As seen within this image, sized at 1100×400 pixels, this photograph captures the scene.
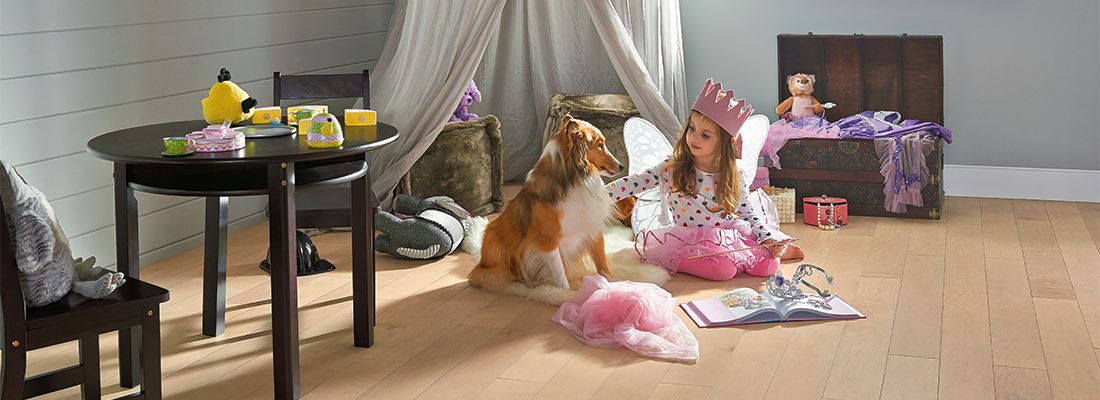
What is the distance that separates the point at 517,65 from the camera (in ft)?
16.3

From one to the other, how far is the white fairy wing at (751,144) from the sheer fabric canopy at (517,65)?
18.8 inches

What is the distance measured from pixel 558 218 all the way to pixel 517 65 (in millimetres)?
2241

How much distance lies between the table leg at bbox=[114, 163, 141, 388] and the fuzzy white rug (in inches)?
48.0

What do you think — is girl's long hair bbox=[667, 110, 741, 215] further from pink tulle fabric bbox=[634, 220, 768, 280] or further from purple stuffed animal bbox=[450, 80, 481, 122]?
purple stuffed animal bbox=[450, 80, 481, 122]

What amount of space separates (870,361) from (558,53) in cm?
293

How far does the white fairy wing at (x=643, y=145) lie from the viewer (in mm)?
3523

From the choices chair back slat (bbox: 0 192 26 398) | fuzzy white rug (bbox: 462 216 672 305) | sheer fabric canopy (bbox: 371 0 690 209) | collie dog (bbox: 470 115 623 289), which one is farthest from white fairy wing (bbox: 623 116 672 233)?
chair back slat (bbox: 0 192 26 398)

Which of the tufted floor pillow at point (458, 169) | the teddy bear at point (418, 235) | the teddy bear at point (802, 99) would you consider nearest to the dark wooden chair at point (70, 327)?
the teddy bear at point (418, 235)

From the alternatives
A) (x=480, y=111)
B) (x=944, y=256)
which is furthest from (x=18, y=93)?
(x=944, y=256)

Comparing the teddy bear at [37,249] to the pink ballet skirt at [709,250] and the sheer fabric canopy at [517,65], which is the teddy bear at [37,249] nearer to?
the pink ballet skirt at [709,250]

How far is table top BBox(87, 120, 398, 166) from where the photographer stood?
1992 mm

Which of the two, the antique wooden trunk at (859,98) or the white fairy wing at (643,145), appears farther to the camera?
the antique wooden trunk at (859,98)

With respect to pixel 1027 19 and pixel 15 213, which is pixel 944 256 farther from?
pixel 15 213

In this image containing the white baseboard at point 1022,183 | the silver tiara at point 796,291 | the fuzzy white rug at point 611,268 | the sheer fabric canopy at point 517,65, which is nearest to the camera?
the silver tiara at point 796,291
